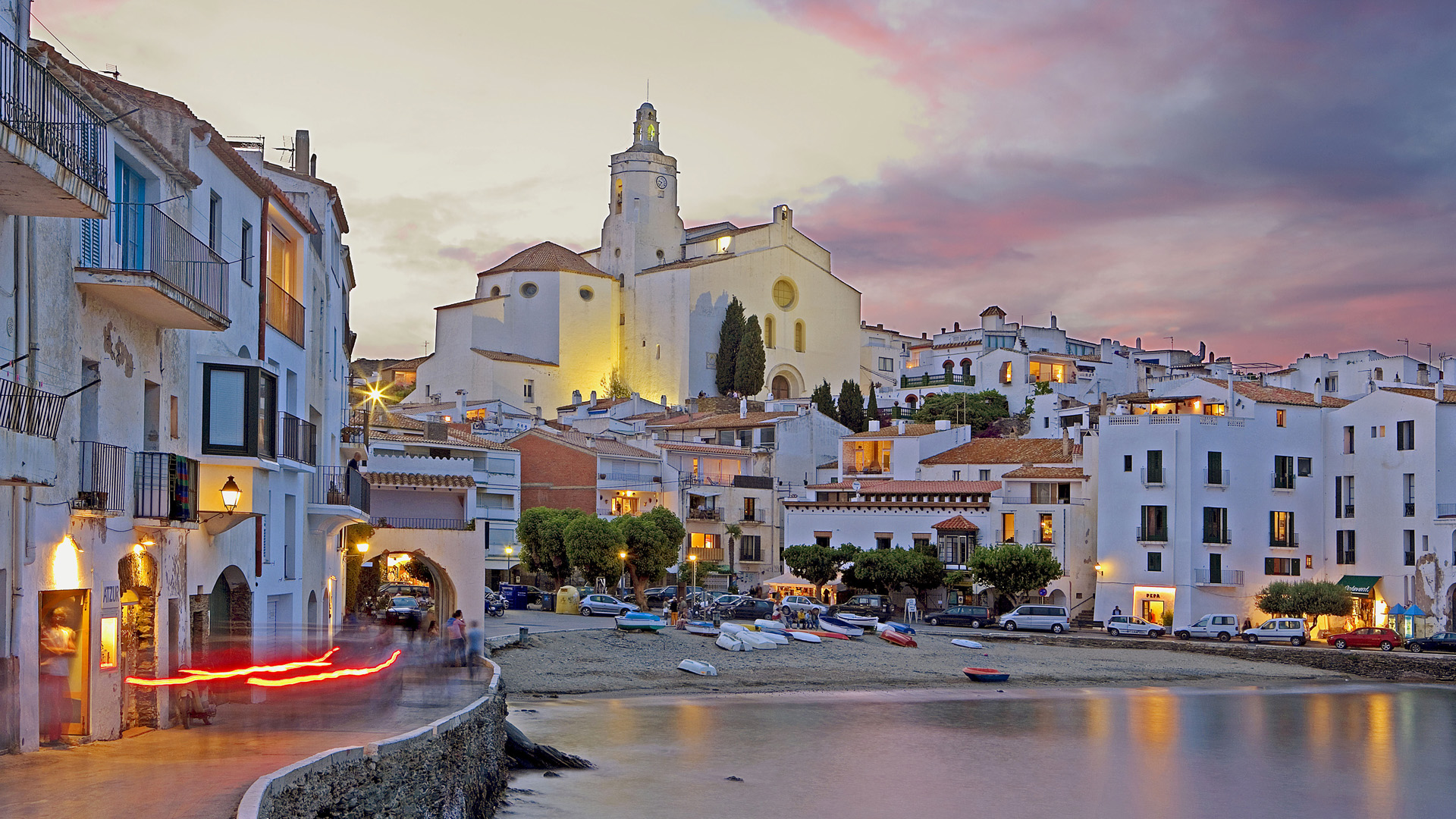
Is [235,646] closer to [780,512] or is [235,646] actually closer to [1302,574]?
[1302,574]

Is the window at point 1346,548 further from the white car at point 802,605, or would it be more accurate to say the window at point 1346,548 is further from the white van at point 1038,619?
the white car at point 802,605

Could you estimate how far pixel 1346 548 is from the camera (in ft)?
192

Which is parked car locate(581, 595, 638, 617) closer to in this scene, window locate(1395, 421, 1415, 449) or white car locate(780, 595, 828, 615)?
white car locate(780, 595, 828, 615)

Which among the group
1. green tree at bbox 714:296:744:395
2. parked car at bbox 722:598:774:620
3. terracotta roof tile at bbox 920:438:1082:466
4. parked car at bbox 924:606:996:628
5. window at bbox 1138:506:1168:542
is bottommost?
parked car at bbox 924:606:996:628

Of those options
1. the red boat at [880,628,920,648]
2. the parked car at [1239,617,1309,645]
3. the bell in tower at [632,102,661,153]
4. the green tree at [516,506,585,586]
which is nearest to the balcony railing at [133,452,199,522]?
the red boat at [880,628,920,648]

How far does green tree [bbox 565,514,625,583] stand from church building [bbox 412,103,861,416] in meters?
48.4

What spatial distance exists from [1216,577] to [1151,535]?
2.95 m

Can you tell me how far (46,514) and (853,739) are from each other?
21502mm

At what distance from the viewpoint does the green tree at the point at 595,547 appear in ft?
198

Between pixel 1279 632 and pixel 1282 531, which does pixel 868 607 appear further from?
pixel 1282 531

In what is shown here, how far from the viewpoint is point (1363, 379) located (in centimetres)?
8944

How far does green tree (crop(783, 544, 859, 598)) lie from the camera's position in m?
64.7

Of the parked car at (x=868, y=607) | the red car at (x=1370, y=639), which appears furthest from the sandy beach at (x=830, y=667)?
the parked car at (x=868, y=607)

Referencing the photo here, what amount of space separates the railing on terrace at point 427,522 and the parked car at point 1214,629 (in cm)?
2970
